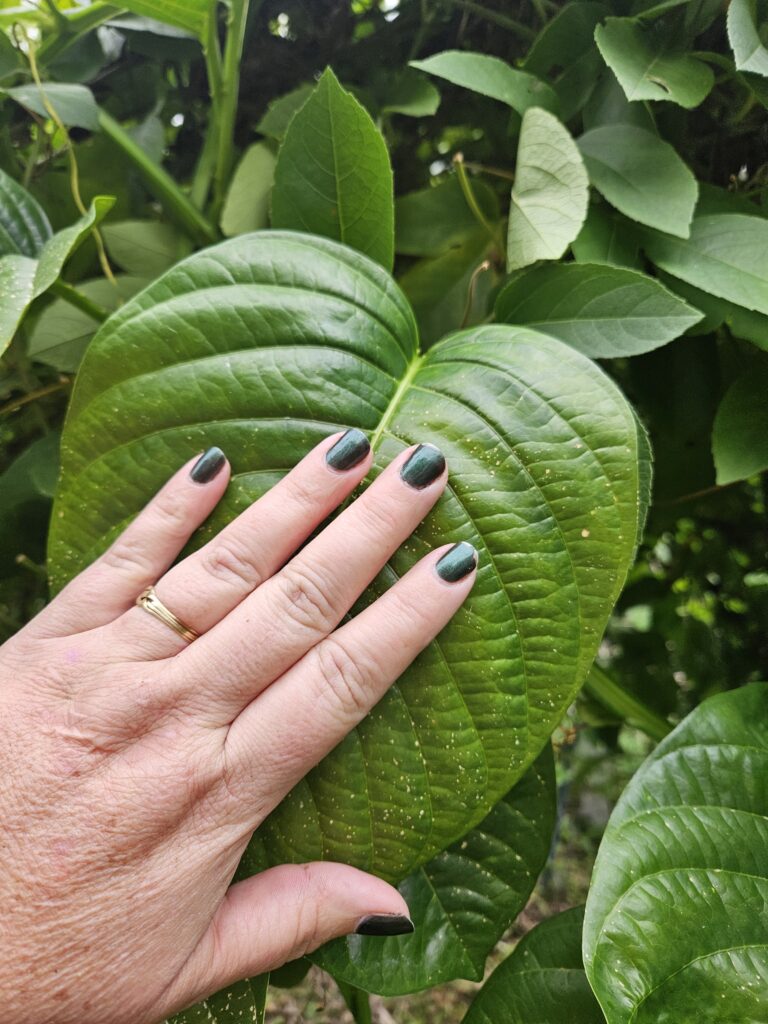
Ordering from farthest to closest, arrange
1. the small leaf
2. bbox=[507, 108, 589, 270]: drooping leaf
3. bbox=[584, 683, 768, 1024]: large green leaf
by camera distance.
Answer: the small leaf < bbox=[507, 108, 589, 270]: drooping leaf < bbox=[584, 683, 768, 1024]: large green leaf

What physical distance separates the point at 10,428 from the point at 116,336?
1.28 ft

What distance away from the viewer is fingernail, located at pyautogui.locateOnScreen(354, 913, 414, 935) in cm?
46

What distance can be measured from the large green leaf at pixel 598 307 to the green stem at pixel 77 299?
360mm

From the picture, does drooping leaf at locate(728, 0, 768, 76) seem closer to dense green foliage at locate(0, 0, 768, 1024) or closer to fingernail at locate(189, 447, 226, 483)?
dense green foliage at locate(0, 0, 768, 1024)

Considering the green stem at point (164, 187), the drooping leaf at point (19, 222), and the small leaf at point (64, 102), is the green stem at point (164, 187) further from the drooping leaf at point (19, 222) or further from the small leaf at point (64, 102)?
the drooping leaf at point (19, 222)

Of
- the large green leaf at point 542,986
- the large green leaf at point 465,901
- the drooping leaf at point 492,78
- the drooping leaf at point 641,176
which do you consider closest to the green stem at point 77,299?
the drooping leaf at point 492,78

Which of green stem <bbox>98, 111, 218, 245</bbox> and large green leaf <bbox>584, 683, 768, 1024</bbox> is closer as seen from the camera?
large green leaf <bbox>584, 683, 768, 1024</bbox>

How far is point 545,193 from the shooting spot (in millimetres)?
552

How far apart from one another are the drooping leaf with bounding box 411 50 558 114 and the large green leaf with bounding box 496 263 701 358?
0.15 m

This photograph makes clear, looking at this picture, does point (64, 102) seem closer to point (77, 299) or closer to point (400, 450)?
point (77, 299)

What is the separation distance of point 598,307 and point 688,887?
41 centimetres

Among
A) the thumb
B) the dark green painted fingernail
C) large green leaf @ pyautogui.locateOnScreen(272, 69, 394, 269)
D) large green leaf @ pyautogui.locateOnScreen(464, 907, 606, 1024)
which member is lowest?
large green leaf @ pyautogui.locateOnScreen(464, 907, 606, 1024)

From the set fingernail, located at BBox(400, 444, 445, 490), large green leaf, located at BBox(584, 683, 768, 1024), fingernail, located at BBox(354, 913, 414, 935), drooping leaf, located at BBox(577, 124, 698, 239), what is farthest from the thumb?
drooping leaf, located at BBox(577, 124, 698, 239)

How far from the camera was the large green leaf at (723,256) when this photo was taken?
0.52 m
